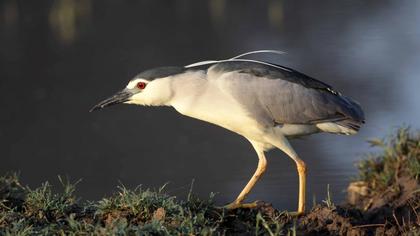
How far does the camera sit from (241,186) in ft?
28.9

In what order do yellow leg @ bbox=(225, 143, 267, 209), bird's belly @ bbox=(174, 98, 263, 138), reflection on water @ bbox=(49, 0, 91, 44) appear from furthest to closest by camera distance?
reflection on water @ bbox=(49, 0, 91, 44), bird's belly @ bbox=(174, 98, 263, 138), yellow leg @ bbox=(225, 143, 267, 209)

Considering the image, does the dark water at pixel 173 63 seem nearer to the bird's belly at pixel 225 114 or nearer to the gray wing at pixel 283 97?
the gray wing at pixel 283 97

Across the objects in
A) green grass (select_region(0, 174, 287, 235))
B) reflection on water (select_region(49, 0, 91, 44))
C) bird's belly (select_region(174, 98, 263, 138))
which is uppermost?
bird's belly (select_region(174, 98, 263, 138))

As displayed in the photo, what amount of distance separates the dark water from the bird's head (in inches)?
80.4

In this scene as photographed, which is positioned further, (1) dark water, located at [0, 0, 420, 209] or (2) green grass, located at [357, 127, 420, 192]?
(1) dark water, located at [0, 0, 420, 209]

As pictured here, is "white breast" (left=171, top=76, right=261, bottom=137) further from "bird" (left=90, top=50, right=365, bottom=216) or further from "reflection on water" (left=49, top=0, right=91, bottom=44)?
"reflection on water" (left=49, top=0, right=91, bottom=44)

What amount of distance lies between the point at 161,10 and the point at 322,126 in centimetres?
1000

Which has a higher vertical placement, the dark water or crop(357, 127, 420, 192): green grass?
crop(357, 127, 420, 192): green grass

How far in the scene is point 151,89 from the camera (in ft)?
21.3

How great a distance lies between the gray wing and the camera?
652 cm

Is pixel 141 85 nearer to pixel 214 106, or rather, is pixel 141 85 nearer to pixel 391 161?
pixel 214 106

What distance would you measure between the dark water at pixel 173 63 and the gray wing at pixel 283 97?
172 centimetres

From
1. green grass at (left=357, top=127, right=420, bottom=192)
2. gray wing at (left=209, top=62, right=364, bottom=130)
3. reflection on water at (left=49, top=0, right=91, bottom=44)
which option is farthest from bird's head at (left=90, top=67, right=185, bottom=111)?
reflection on water at (left=49, top=0, right=91, bottom=44)

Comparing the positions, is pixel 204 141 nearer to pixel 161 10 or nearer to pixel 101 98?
pixel 101 98
